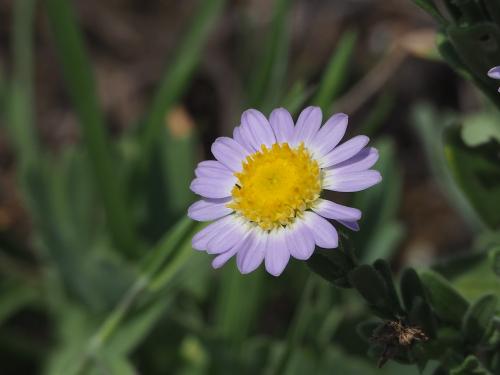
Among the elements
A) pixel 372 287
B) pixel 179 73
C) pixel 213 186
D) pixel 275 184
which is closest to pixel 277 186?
pixel 275 184

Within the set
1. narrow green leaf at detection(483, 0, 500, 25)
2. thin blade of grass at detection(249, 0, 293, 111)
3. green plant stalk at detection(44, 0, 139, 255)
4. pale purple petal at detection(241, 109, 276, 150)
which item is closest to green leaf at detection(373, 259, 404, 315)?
pale purple petal at detection(241, 109, 276, 150)

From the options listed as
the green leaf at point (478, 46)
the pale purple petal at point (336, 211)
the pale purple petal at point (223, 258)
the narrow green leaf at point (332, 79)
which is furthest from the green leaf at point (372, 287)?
the narrow green leaf at point (332, 79)

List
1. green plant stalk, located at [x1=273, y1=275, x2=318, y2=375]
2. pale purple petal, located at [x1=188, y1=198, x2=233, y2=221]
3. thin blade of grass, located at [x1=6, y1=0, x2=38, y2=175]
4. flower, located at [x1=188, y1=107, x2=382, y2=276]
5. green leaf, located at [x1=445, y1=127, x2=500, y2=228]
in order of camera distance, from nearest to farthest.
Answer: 1. flower, located at [x1=188, y1=107, x2=382, y2=276]
2. pale purple petal, located at [x1=188, y1=198, x2=233, y2=221]
3. green leaf, located at [x1=445, y1=127, x2=500, y2=228]
4. green plant stalk, located at [x1=273, y1=275, x2=318, y2=375]
5. thin blade of grass, located at [x1=6, y1=0, x2=38, y2=175]

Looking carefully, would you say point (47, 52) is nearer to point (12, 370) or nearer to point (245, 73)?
point (245, 73)

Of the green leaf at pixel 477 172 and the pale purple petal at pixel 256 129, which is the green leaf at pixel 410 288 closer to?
the pale purple petal at pixel 256 129

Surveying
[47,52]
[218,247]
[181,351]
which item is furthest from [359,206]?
[47,52]

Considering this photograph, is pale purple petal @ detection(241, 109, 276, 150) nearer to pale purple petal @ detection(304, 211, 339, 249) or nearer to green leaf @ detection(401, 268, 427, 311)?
pale purple petal @ detection(304, 211, 339, 249)
